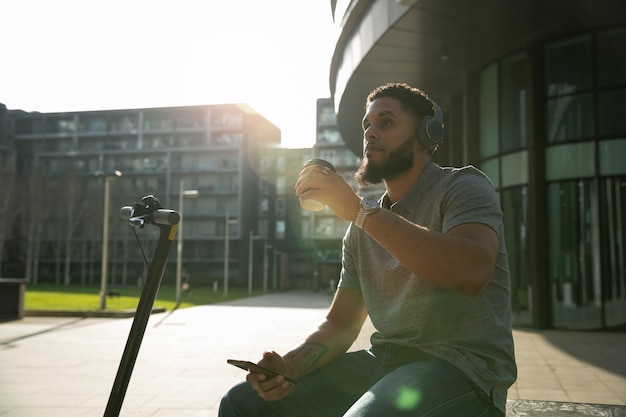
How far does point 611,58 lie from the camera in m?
13.6

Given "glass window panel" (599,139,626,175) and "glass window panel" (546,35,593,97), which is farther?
"glass window panel" (546,35,593,97)

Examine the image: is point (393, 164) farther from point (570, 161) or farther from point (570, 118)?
point (570, 118)

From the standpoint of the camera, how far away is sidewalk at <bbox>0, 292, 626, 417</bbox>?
5.76 metres

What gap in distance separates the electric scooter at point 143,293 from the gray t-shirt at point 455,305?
0.85m

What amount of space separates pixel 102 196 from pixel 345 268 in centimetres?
7408

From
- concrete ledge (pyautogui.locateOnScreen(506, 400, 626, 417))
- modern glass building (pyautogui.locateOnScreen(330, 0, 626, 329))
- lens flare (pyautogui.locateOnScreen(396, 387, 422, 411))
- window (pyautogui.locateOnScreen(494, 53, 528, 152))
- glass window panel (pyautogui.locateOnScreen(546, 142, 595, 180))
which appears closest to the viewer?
lens flare (pyautogui.locateOnScreen(396, 387, 422, 411))

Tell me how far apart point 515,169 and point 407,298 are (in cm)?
1356

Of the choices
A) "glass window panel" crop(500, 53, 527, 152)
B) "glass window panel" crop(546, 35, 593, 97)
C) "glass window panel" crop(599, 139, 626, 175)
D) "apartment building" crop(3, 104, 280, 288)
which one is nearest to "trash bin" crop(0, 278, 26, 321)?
"glass window panel" crop(500, 53, 527, 152)

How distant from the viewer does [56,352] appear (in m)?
9.48

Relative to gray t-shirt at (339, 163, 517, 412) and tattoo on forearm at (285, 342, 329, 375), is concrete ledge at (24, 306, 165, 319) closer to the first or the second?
tattoo on forearm at (285, 342, 329, 375)

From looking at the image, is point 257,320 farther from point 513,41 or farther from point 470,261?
point 470,261

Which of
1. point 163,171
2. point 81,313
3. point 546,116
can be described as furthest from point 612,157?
point 163,171

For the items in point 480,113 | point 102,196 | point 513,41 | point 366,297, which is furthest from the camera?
point 102,196

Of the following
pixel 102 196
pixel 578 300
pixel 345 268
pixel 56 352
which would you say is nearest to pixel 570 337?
pixel 578 300
